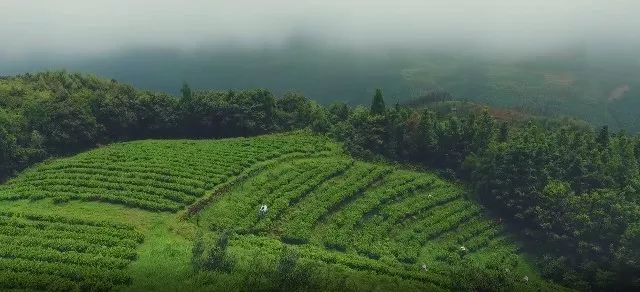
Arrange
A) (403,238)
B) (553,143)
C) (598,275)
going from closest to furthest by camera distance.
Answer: (598,275) < (403,238) < (553,143)

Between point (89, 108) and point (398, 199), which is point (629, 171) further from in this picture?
point (89, 108)

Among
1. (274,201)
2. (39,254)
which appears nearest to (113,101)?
(274,201)

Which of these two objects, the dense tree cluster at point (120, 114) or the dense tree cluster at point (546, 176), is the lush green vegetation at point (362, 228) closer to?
the dense tree cluster at point (546, 176)

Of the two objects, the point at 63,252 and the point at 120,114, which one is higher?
the point at 120,114

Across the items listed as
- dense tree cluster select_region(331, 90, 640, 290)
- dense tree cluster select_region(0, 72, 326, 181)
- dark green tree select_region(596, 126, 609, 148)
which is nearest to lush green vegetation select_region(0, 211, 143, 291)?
dense tree cluster select_region(0, 72, 326, 181)

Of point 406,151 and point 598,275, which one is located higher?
point 406,151

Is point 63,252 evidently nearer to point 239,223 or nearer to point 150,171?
point 239,223

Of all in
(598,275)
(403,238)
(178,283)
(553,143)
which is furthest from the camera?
(553,143)

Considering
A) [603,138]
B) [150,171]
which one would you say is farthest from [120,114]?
[603,138]

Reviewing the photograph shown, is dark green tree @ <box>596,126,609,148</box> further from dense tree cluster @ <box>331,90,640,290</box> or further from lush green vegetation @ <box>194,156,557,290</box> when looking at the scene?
lush green vegetation @ <box>194,156,557,290</box>
